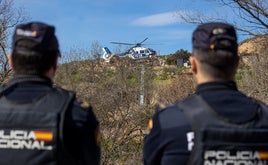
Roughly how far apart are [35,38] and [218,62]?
1125mm

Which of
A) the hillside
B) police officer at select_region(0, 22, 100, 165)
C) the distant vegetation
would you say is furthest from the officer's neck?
the hillside

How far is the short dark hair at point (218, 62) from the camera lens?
8.57ft

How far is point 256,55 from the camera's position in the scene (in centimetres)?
1875

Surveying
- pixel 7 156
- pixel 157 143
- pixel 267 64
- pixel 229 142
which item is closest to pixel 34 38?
pixel 7 156

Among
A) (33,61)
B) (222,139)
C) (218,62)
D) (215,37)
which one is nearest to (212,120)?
(222,139)

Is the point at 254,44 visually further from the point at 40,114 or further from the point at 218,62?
the point at 40,114

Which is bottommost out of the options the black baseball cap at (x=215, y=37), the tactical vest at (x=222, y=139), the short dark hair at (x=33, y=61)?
the tactical vest at (x=222, y=139)

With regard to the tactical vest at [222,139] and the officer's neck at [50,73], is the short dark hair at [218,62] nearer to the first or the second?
the tactical vest at [222,139]

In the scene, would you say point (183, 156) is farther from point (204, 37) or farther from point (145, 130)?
point (145, 130)

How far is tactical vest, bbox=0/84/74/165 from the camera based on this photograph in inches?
100.0

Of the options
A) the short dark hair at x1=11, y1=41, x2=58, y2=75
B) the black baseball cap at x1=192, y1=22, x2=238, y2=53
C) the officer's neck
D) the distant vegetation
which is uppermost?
the black baseball cap at x1=192, y1=22, x2=238, y2=53

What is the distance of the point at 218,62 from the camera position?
261 cm

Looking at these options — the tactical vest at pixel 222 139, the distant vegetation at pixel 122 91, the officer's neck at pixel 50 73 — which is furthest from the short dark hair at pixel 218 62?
the distant vegetation at pixel 122 91

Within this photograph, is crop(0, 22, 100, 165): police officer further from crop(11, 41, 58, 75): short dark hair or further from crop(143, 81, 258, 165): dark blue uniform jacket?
crop(143, 81, 258, 165): dark blue uniform jacket
